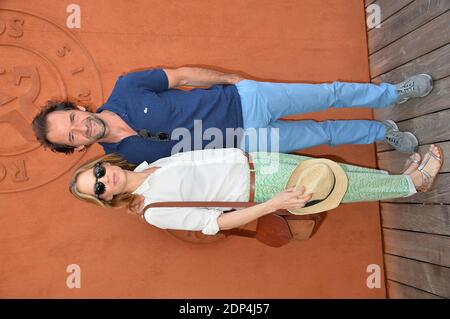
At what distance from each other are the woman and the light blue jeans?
0.23m

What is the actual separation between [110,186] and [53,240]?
1.29 metres

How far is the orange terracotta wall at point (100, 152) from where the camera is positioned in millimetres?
2607

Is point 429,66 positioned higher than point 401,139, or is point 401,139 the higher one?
point 429,66

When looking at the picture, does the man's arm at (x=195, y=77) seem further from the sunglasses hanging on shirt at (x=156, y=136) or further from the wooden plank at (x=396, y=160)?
the wooden plank at (x=396, y=160)

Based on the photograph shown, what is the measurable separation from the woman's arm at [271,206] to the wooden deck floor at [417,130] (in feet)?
3.90

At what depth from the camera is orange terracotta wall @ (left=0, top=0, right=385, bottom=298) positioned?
2.61m

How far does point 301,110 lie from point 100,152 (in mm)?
1528

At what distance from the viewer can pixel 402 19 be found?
2.62 meters

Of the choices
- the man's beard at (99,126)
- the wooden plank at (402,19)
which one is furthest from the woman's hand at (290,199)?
the wooden plank at (402,19)

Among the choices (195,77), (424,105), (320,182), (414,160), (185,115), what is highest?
(195,77)

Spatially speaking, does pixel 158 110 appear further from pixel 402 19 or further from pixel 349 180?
pixel 402 19

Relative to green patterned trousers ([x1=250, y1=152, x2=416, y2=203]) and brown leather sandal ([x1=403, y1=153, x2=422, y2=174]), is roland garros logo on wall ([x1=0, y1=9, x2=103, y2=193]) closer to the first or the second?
green patterned trousers ([x1=250, y1=152, x2=416, y2=203])

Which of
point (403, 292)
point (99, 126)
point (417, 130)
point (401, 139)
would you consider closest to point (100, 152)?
point (99, 126)

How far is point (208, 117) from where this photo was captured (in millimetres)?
1942
